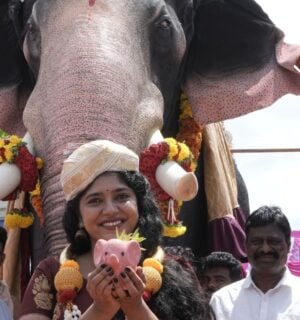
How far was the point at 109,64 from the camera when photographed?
4996 millimetres

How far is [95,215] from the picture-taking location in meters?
3.15

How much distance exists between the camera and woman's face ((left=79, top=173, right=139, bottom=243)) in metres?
3.14

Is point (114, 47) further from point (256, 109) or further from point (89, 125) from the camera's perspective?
point (256, 109)

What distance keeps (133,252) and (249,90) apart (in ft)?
10.6

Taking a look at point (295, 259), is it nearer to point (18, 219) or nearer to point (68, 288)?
point (18, 219)

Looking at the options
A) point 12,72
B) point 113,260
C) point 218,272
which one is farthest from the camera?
point 12,72

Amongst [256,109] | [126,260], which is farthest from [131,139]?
[126,260]

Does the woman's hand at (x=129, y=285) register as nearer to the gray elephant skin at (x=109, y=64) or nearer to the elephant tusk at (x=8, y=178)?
the gray elephant skin at (x=109, y=64)

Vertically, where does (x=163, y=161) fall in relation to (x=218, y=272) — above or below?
above

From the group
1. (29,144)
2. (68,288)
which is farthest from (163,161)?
(68,288)

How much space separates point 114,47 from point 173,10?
83cm

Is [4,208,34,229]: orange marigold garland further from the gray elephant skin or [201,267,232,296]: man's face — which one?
[201,267,232,296]: man's face

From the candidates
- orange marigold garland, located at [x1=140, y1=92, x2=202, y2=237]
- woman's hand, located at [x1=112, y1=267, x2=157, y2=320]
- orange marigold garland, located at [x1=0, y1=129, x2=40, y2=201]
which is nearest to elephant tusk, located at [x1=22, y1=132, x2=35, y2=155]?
orange marigold garland, located at [x1=0, y1=129, x2=40, y2=201]

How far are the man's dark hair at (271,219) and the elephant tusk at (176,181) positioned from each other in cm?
34
